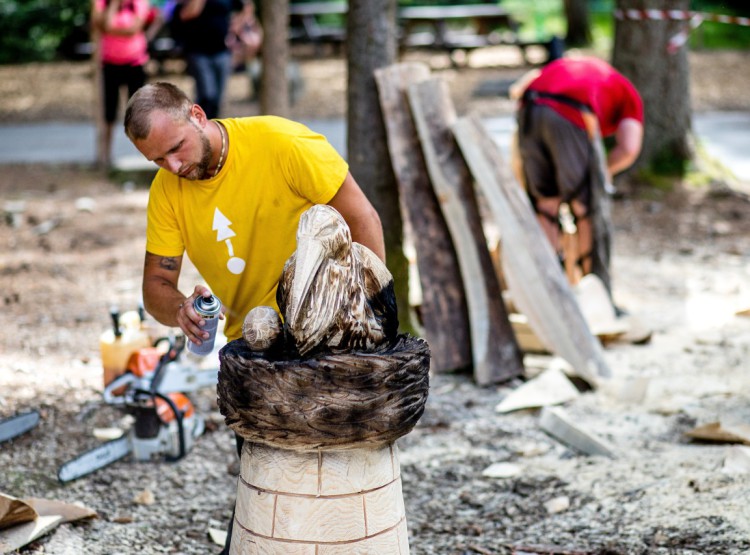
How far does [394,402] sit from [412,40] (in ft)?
57.3

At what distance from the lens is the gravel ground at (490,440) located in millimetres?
3242

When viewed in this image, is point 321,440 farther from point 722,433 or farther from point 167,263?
point 722,433

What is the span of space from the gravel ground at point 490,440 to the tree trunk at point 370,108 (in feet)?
3.32

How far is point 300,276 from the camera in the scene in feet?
7.35

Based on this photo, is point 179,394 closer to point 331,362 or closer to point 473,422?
point 473,422

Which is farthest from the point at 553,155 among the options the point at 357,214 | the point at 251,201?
the point at 251,201

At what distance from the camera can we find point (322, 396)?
7.31ft

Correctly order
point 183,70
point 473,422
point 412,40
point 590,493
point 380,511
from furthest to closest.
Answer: point 412,40
point 183,70
point 473,422
point 590,493
point 380,511

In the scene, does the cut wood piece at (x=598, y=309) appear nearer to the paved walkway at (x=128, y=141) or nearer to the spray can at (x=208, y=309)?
the spray can at (x=208, y=309)

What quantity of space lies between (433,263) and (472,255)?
0.21 meters

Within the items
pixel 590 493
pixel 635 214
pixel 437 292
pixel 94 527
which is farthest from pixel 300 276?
pixel 635 214

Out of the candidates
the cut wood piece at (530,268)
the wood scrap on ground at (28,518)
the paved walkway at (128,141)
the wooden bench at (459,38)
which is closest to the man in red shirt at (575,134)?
the cut wood piece at (530,268)

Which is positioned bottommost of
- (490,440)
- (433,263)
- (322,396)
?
(490,440)

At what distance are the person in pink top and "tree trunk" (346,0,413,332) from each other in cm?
484
